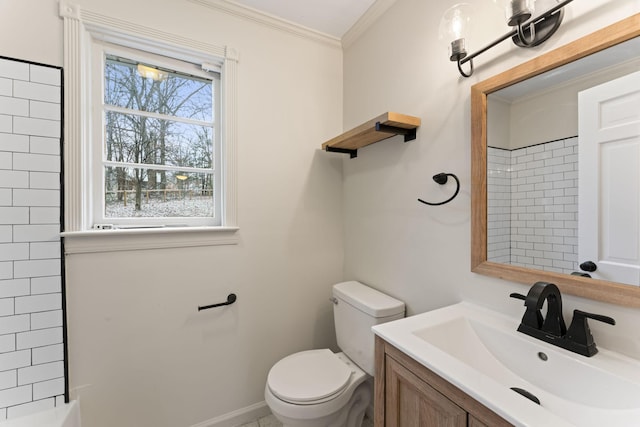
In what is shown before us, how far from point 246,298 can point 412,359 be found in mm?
1115

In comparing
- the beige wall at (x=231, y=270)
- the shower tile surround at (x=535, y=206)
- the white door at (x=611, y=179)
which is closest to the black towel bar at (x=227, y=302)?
the beige wall at (x=231, y=270)

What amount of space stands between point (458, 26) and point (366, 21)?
801 millimetres

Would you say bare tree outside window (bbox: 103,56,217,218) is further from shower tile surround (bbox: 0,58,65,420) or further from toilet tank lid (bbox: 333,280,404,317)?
toilet tank lid (bbox: 333,280,404,317)

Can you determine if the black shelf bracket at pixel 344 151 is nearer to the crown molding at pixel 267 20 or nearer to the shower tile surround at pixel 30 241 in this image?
the crown molding at pixel 267 20

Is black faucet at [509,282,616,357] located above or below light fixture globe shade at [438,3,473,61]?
below

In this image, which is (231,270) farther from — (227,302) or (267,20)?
(267,20)

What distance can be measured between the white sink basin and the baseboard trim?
122cm

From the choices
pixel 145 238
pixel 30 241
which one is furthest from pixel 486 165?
pixel 30 241

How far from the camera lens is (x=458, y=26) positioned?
1071mm

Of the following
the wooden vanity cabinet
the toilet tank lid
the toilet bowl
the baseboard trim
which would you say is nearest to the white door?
the wooden vanity cabinet

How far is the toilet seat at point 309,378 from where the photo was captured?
1.23m

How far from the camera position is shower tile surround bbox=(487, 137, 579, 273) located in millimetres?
863

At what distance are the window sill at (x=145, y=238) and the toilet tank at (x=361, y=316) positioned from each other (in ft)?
2.46

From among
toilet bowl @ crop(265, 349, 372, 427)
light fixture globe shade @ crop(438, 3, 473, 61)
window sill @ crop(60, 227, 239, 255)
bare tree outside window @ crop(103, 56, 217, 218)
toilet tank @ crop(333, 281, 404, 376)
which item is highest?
light fixture globe shade @ crop(438, 3, 473, 61)
